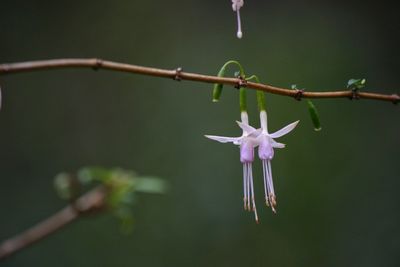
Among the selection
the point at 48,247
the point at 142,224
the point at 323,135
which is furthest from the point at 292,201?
the point at 48,247

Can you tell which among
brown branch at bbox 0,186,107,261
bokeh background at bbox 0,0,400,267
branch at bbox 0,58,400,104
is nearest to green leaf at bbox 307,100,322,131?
branch at bbox 0,58,400,104

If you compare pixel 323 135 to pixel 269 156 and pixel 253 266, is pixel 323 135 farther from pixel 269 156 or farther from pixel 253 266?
pixel 269 156

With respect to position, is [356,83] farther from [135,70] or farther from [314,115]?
[135,70]

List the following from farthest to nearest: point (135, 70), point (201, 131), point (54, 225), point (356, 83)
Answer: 1. point (201, 131)
2. point (54, 225)
3. point (356, 83)
4. point (135, 70)

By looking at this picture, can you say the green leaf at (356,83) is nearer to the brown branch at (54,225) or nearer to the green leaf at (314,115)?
the green leaf at (314,115)

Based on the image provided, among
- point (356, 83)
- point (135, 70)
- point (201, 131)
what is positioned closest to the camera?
point (135, 70)

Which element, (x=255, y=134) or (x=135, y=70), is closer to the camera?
(x=135, y=70)

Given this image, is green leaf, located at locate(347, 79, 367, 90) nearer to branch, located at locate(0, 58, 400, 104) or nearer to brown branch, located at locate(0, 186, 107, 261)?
branch, located at locate(0, 58, 400, 104)

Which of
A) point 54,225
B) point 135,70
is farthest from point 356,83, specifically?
point 54,225

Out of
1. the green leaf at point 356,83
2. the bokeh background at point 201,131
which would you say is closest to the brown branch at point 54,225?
the green leaf at point 356,83
